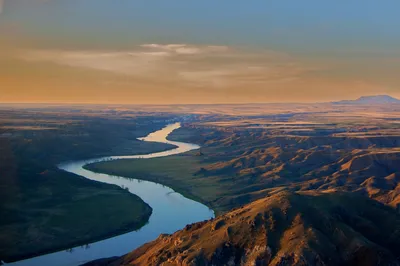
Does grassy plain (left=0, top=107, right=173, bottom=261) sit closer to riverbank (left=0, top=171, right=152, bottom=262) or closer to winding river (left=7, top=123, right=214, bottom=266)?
riverbank (left=0, top=171, right=152, bottom=262)

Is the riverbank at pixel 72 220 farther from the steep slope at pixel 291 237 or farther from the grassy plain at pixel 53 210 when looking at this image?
the steep slope at pixel 291 237

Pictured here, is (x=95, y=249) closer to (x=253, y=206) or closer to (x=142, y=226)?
(x=142, y=226)

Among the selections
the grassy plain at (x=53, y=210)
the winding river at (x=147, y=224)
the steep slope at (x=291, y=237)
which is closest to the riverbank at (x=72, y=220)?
the grassy plain at (x=53, y=210)

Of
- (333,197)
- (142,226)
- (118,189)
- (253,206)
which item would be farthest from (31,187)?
(333,197)

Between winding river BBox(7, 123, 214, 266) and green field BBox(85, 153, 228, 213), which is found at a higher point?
green field BBox(85, 153, 228, 213)

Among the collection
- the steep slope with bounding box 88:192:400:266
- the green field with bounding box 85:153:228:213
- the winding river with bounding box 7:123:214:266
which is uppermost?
the steep slope with bounding box 88:192:400:266

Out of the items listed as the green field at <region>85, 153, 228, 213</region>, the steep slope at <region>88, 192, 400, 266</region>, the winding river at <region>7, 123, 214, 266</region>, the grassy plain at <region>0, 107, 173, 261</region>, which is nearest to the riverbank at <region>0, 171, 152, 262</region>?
the grassy plain at <region>0, 107, 173, 261</region>
